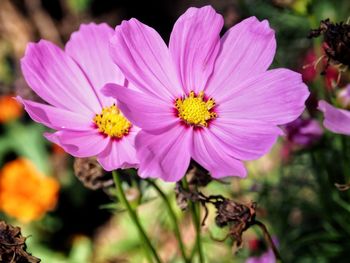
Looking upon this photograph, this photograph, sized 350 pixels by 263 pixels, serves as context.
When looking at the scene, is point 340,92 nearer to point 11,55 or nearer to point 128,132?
point 128,132

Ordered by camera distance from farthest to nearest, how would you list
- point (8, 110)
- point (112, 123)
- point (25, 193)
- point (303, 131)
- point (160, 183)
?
point (8, 110)
point (25, 193)
point (160, 183)
point (303, 131)
point (112, 123)

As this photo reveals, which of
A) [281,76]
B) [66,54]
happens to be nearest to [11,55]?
[66,54]

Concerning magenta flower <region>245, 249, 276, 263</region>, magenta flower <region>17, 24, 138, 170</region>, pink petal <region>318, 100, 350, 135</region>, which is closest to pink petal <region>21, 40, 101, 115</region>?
magenta flower <region>17, 24, 138, 170</region>

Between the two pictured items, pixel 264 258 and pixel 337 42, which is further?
pixel 264 258

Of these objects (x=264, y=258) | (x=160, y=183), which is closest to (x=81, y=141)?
(x=264, y=258)

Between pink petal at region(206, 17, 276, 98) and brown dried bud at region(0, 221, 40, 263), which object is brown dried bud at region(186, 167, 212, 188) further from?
brown dried bud at region(0, 221, 40, 263)

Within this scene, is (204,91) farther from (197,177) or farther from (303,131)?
(303,131)

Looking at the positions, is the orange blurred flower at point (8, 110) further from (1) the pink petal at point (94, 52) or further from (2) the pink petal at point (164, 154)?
(2) the pink petal at point (164, 154)
